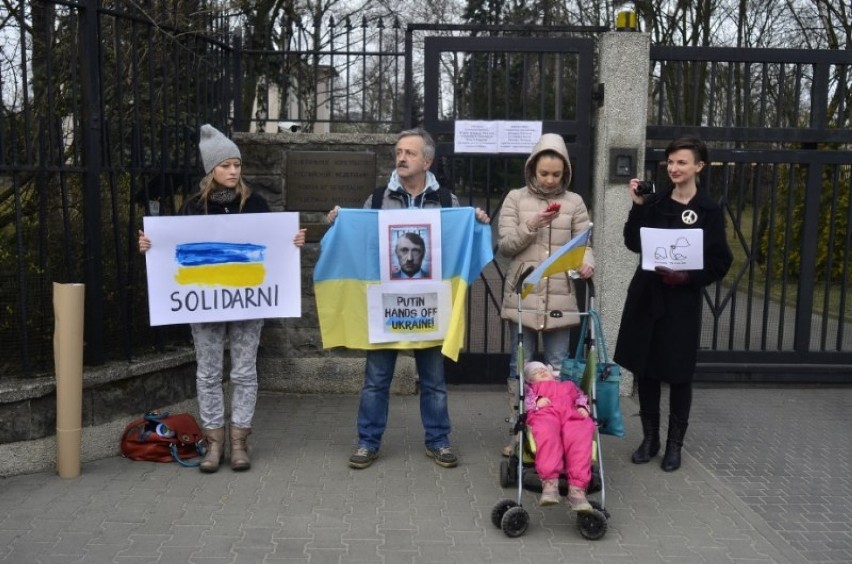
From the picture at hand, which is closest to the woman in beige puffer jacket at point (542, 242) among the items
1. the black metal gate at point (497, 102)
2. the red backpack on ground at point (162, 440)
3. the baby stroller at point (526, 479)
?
the baby stroller at point (526, 479)

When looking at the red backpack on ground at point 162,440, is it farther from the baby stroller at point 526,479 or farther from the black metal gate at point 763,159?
the black metal gate at point 763,159

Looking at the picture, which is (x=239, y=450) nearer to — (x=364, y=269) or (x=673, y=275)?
(x=364, y=269)

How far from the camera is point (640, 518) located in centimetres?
472

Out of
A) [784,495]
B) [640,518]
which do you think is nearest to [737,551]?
[640,518]

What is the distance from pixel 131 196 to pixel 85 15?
114 cm

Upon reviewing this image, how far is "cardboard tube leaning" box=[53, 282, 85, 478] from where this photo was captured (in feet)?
16.6

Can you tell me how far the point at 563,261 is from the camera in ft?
16.2

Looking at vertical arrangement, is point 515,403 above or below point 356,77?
below

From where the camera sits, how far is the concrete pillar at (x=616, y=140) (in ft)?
23.0

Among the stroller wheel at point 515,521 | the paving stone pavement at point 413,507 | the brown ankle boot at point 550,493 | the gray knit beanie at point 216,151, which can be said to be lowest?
the paving stone pavement at point 413,507

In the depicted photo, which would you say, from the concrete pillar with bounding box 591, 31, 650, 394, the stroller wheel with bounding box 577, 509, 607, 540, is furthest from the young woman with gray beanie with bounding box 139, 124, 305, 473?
the concrete pillar with bounding box 591, 31, 650, 394

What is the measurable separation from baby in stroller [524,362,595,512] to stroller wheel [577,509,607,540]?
1.3 inches

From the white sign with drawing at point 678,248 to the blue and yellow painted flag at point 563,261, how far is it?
556 mm

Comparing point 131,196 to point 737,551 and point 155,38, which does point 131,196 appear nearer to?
point 155,38
